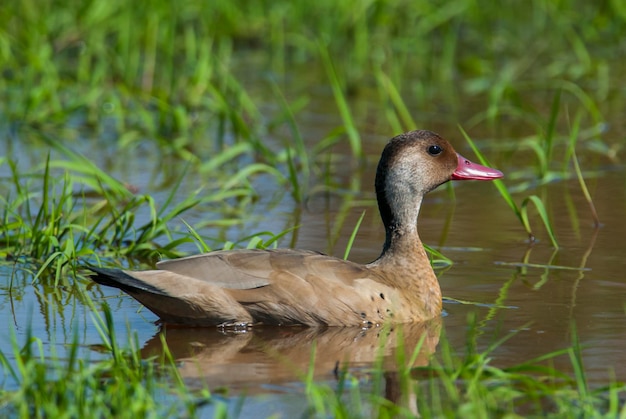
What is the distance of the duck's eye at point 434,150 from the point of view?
6746 millimetres

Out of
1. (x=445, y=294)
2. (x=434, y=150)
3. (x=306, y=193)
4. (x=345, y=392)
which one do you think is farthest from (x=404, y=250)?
(x=306, y=193)

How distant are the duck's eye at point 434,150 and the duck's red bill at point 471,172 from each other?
0.16m

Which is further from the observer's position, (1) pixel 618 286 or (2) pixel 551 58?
(2) pixel 551 58

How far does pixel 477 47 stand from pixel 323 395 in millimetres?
10184

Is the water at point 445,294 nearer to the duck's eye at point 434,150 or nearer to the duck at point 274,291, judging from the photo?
the duck at point 274,291

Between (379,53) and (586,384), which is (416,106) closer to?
(379,53)

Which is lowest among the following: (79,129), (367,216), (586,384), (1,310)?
(586,384)

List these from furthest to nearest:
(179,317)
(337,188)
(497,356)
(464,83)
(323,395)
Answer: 1. (464,83)
2. (337,188)
3. (179,317)
4. (497,356)
5. (323,395)

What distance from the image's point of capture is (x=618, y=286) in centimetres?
671

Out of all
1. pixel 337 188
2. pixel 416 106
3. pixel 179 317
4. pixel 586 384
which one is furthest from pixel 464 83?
pixel 586 384

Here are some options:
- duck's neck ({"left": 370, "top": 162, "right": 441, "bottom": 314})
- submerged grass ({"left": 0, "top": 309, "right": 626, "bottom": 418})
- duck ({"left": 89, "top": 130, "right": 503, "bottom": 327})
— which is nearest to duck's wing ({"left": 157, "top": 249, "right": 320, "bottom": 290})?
duck ({"left": 89, "top": 130, "right": 503, "bottom": 327})

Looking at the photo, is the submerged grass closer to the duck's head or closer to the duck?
the duck

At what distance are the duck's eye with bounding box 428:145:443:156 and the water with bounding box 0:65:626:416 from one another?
2.30ft

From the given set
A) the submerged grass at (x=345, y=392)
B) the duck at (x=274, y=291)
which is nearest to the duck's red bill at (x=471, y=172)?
the duck at (x=274, y=291)
